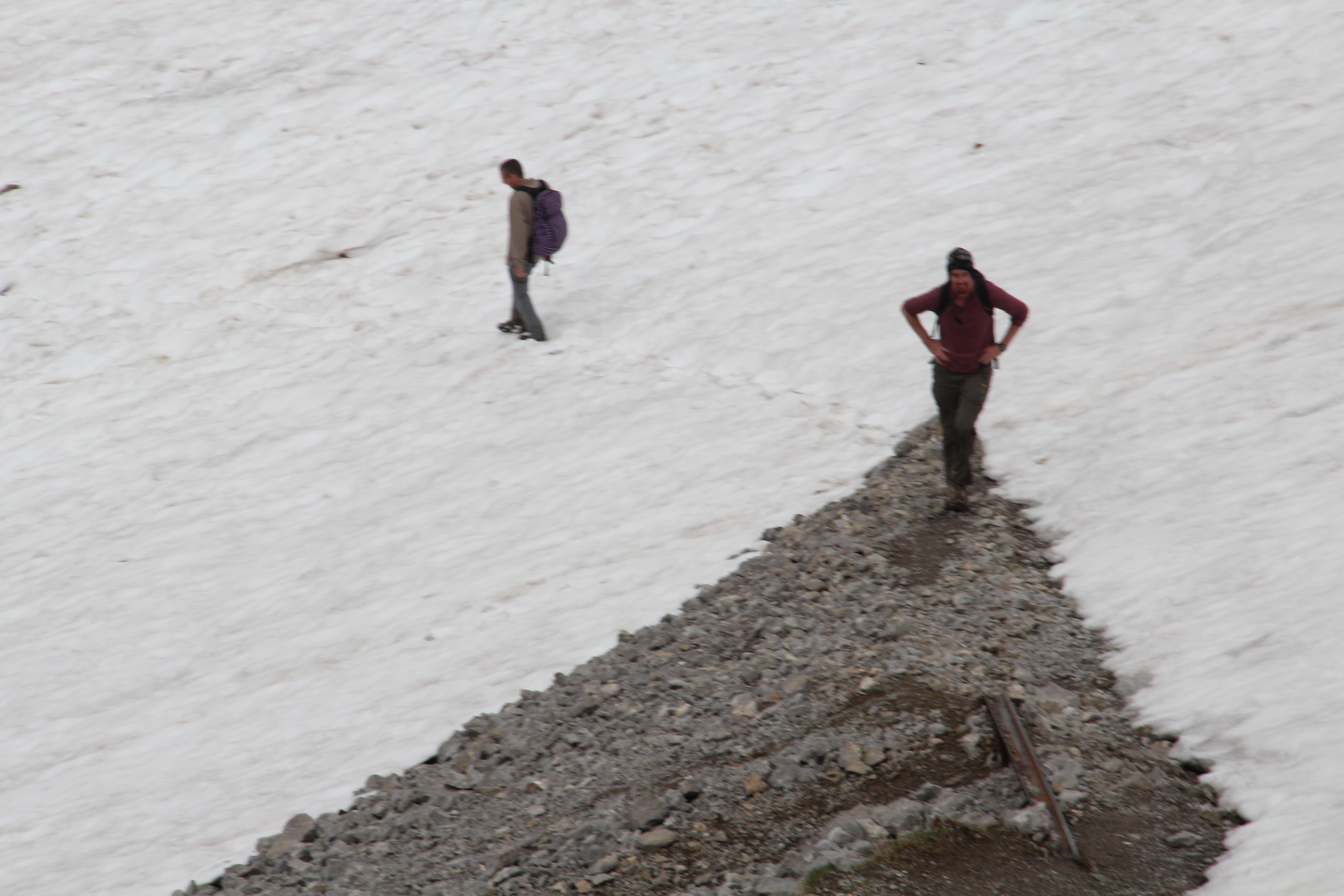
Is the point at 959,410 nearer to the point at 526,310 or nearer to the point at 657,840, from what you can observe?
the point at 657,840

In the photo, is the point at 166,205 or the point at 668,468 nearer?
the point at 668,468

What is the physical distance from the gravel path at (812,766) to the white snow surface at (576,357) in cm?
40

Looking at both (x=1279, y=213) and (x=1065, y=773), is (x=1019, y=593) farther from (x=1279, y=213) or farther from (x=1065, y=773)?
(x=1279, y=213)

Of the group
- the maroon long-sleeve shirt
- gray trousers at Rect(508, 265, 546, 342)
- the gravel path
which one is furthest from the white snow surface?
the maroon long-sleeve shirt

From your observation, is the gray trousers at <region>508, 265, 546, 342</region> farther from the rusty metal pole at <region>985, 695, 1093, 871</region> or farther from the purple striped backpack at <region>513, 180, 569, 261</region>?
the rusty metal pole at <region>985, 695, 1093, 871</region>

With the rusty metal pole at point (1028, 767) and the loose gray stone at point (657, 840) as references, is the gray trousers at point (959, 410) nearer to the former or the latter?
the rusty metal pole at point (1028, 767)

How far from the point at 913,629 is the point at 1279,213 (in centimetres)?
850

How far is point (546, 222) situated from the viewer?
13484mm

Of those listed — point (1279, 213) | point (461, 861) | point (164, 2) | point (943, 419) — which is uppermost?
point (164, 2)

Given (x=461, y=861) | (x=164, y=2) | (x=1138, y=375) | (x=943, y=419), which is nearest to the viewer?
(x=461, y=861)

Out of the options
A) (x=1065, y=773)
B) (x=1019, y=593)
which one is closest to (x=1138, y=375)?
(x=1019, y=593)

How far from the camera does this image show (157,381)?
1515cm

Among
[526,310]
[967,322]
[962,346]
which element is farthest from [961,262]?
[526,310]

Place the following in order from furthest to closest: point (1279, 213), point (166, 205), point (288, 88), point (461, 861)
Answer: point (288, 88)
point (166, 205)
point (1279, 213)
point (461, 861)
